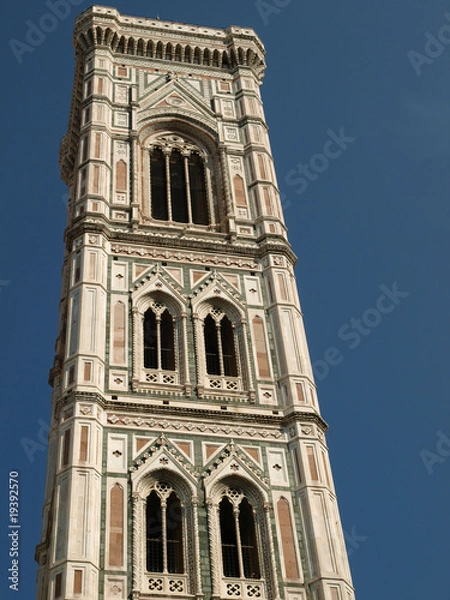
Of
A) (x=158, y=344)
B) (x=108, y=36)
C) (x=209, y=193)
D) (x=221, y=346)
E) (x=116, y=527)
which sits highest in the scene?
(x=108, y=36)

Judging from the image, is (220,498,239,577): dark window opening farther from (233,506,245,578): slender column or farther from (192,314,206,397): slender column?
(192,314,206,397): slender column

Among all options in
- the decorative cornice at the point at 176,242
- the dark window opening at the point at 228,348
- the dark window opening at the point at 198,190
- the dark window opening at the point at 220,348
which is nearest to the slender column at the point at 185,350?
the dark window opening at the point at 220,348

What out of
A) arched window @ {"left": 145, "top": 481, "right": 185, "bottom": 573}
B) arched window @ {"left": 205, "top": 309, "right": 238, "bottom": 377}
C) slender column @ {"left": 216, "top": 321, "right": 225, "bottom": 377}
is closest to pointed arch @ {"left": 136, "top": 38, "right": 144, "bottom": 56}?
arched window @ {"left": 205, "top": 309, "right": 238, "bottom": 377}

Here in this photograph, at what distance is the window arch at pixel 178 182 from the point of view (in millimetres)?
26328

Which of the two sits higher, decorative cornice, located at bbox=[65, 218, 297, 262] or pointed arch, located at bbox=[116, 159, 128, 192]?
pointed arch, located at bbox=[116, 159, 128, 192]

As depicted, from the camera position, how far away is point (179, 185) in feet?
89.7

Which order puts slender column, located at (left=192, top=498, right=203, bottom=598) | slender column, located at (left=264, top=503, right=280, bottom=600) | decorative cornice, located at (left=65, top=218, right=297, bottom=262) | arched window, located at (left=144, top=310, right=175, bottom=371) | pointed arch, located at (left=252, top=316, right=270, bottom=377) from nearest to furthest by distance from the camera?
slender column, located at (left=192, top=498, right=203, bottom=598) < slender column, located at (left=264, top=503, right=280, bottom=600) < arched window, located at (left=144, top=310, right=175, bottom=371) < pointed arch, located at (left=252, top=316, right=270, bottom=377) < decorative cornice, located at (left=65, top=218, right=297, bottom=262)

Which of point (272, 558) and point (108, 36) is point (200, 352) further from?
point (108, 36)

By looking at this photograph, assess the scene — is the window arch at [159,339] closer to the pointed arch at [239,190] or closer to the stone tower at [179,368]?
the stone tower at [179,368]

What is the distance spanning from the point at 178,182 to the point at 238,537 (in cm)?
1158

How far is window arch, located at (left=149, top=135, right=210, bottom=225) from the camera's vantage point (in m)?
26.3

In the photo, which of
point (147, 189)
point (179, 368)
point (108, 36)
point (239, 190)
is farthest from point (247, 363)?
point (108, 36)

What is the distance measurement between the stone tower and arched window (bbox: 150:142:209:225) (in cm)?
5

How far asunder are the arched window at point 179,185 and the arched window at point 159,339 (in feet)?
12.3
